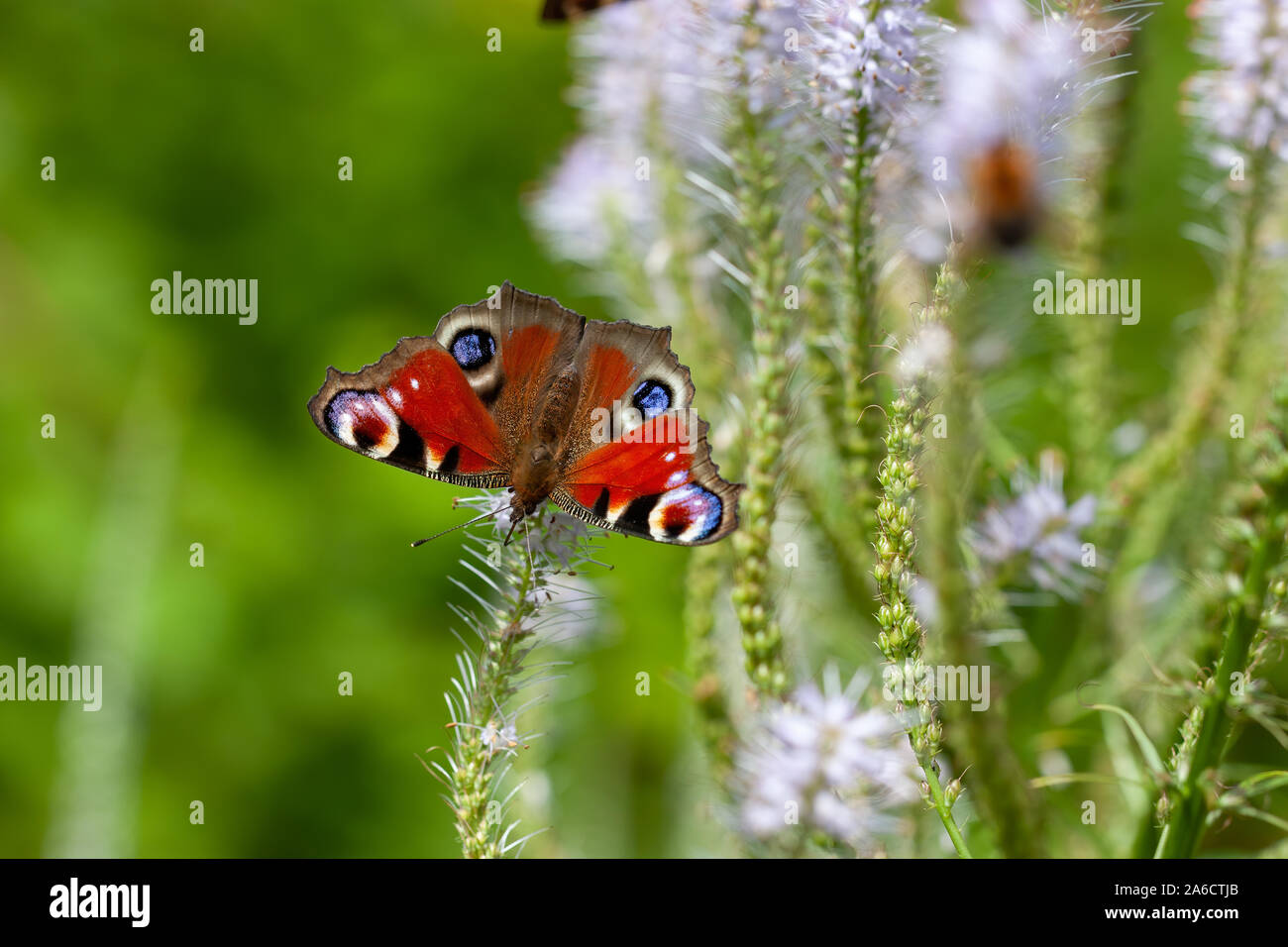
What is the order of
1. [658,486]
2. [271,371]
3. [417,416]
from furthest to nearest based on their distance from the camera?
[271,371], [417,416], [658,486]

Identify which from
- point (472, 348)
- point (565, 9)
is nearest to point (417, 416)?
point (472, 348)

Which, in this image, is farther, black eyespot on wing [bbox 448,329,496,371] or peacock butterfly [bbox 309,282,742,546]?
black eyespot on wing [bbox 448,329,496,371]

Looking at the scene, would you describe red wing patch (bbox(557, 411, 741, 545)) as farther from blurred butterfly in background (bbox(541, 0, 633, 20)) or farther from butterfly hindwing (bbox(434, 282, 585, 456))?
blurred butterfly in background (bbox(541, 0, 633, 20))

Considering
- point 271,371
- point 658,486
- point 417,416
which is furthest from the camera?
point 271,371

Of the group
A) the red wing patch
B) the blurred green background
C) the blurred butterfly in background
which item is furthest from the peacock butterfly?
the blurred green background

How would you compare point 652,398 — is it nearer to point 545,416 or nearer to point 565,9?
point 545,416

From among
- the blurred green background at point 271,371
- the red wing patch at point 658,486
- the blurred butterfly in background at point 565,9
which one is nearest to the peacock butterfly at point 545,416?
the red wing patch at point 658,486

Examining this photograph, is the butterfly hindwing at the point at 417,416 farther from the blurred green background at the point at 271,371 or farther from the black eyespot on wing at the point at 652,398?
the blurred green background at the point at 271,371

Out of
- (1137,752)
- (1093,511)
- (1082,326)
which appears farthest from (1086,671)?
(1082,326)

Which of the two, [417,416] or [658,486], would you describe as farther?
[417,416]
